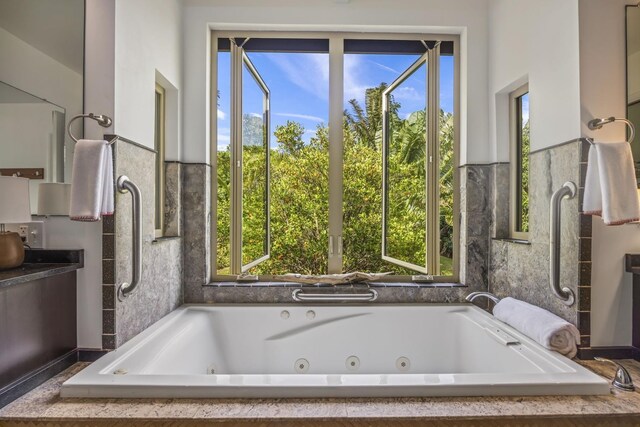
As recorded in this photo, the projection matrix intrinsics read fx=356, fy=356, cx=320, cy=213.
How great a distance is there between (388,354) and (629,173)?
147 cm

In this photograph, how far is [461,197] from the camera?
7.73 ft

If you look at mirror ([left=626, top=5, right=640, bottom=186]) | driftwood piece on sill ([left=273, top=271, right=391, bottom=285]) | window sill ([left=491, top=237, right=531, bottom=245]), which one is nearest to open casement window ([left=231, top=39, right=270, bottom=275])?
driftwood piece on sill ([left=273, top=271, right=391, bottom=285])

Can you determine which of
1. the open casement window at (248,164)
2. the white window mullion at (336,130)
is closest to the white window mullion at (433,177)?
the white window mullion at (336,130)

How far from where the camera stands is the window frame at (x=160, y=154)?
7.11 ft

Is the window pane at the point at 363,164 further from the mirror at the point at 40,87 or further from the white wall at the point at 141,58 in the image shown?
the mirror at the point at 40,87

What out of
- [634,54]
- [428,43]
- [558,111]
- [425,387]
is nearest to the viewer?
[425,387]

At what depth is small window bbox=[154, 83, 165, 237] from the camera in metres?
2.17

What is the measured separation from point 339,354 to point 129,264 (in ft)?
4.14

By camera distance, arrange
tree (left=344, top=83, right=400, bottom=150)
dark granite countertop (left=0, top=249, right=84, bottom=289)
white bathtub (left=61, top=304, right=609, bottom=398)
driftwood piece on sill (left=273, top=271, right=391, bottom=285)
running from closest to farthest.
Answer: white bathtub (left=61, top=304, right=609, bottom=398) → dark granite countertop (left=0, top=249, right=84, bottom=289) → driftwood piece on sill (left=273, top=271, right=391, bottom=285) → tree (left=344, top=83, right=400, bottom=150)

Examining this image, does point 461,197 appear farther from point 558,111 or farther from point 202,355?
point 202,355

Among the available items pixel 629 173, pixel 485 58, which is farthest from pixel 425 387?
pixel 485 58

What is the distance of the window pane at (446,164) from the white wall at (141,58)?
5.76ft

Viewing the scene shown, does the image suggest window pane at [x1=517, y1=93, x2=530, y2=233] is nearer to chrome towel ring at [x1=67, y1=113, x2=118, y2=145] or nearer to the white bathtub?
the white bathtub

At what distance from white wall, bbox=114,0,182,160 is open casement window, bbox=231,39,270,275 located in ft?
1.44
